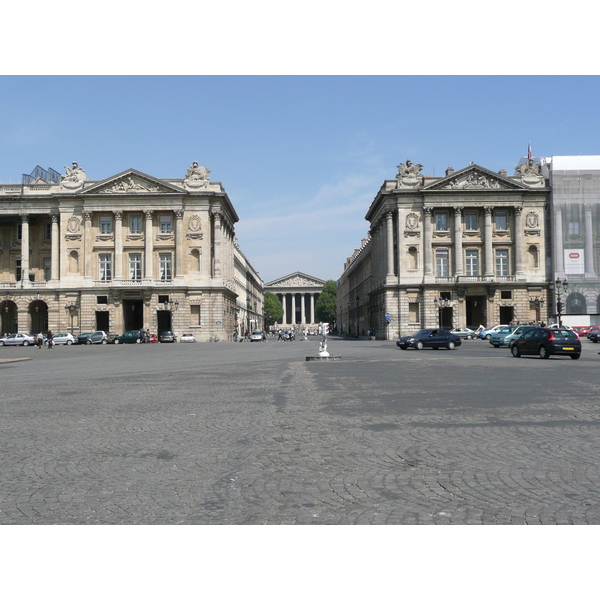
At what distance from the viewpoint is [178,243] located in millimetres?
74125

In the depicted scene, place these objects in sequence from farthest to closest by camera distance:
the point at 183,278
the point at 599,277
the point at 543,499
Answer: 1. the point at 183,278
2. the point at 599,277
3. the point at 543,499

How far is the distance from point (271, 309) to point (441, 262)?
107792 millimetres

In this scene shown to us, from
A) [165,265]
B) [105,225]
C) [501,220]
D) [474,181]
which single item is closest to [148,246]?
[165,265]

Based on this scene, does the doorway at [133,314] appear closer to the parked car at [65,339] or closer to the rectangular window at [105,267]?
the rectangular window at [105,267]

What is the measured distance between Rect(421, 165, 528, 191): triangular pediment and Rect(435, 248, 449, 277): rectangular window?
294 inches

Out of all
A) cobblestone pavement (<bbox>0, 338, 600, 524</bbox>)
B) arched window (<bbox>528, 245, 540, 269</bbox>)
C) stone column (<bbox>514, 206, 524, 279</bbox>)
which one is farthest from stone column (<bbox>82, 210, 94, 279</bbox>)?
cobblestone pavement (<bbox>0, 338, 600, 524</bbox>)

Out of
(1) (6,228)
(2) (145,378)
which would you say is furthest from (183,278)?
(2) (145,378)

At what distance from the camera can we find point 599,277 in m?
68.2

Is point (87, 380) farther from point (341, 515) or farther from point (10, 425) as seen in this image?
point (341, 515)

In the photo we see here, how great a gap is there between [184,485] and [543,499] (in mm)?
3449

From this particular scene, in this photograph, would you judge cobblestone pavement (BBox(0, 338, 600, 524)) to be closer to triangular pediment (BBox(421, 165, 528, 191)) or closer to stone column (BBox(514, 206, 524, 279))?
triangular pediment (BBox(421, 165, 528, 191))

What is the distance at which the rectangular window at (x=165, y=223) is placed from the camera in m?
74.8

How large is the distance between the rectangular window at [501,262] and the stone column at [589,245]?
30.6 ft

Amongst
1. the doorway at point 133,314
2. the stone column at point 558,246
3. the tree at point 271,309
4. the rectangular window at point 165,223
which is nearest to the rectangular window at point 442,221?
the stone column at point 558,246
